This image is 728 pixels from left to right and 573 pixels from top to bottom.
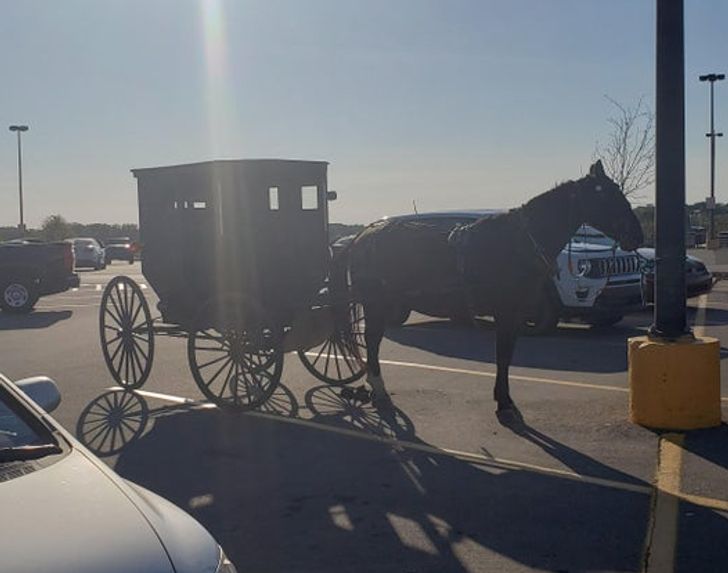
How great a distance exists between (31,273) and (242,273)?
1344 centimetres

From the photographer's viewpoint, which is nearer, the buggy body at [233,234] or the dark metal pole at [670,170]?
the dark metal pole at [670,170]

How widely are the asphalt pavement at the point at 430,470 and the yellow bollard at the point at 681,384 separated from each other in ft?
0.49

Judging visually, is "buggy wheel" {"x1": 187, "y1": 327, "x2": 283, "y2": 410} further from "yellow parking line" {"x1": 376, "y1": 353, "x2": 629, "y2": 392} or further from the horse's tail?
"yellow parking line" {"x1": 376, "y1": 353, "x2": 629, "y2": 392}

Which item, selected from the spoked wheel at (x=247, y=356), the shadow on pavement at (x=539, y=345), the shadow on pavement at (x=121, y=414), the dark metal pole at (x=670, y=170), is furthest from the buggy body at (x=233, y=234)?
the dark metal pole at (x=670, y=170)

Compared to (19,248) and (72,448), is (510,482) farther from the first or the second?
(19,248)

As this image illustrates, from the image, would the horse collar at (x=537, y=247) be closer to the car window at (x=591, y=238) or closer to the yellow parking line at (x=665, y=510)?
the yellow parking line at (x=665, y=510)

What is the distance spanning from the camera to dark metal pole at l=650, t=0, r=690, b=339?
748cm

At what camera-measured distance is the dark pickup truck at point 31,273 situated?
20641mm

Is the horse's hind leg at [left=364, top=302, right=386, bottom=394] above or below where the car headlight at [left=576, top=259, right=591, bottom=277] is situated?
below

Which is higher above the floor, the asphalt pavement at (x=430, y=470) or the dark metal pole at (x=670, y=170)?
the dark metal pole at (x=670, y=170)

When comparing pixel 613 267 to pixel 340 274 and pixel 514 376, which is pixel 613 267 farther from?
pixel 340 274

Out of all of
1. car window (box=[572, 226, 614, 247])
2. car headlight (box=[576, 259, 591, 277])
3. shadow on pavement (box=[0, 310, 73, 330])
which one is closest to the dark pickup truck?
shadow on pavement (box=[0, 310, 73, 330])

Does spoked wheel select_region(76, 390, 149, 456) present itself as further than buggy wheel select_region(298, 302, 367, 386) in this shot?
No

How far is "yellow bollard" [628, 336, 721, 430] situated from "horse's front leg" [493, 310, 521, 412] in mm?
1146
